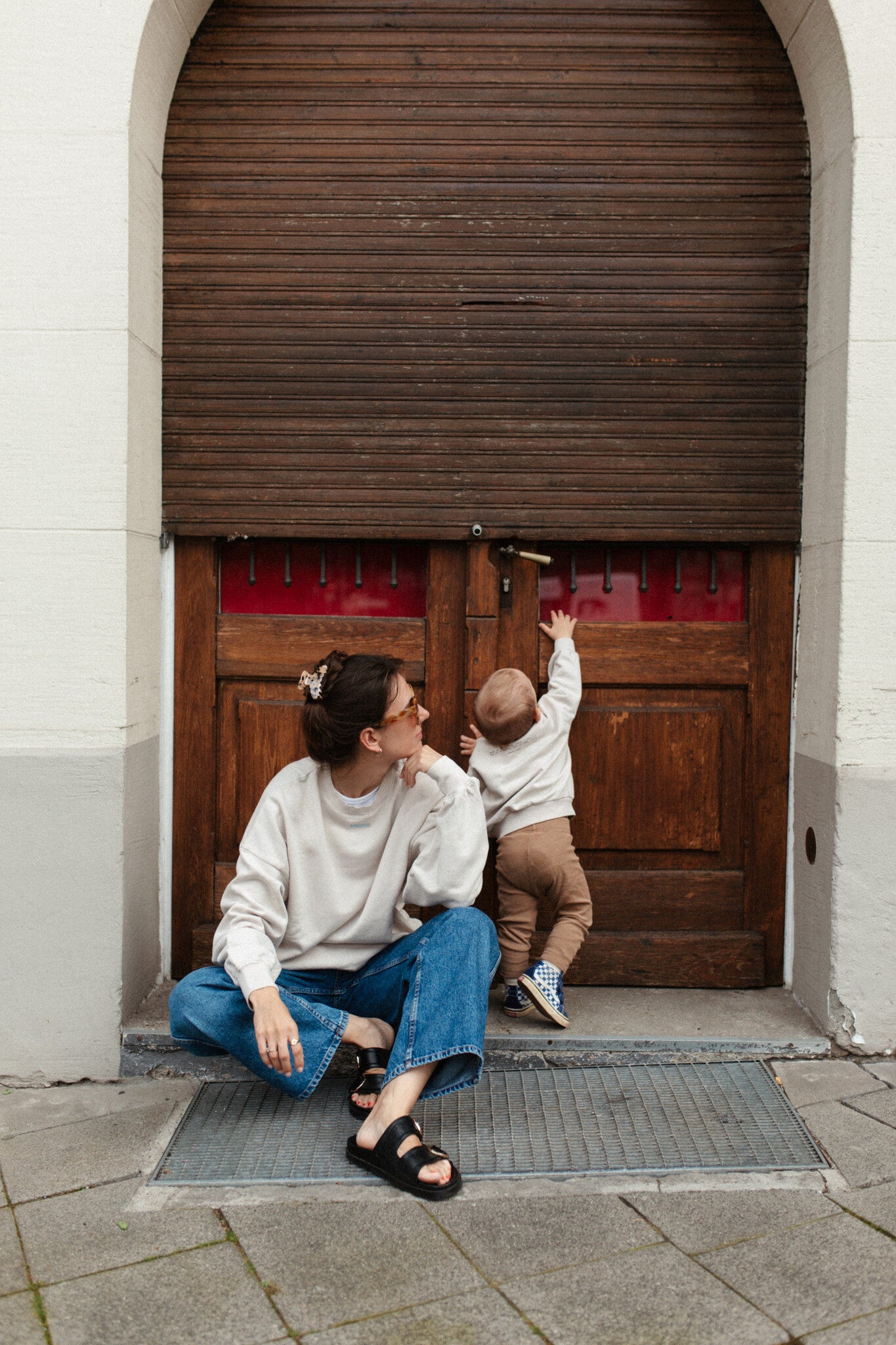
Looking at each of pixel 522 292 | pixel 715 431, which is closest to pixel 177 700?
pixel 522 292

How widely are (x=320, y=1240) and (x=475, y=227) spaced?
3.05 meters

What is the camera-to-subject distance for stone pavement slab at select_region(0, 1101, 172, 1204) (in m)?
2.63

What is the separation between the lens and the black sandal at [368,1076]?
9.53ft

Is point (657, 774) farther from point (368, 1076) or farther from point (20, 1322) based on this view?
point (20, 1322)

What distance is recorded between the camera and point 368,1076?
293 cm

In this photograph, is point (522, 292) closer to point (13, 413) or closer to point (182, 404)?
point (182, 404)

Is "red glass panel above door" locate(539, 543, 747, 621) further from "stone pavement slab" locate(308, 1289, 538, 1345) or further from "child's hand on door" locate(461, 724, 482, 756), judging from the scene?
"stone pavement slab" locate(308, 1289, 538, 1345)

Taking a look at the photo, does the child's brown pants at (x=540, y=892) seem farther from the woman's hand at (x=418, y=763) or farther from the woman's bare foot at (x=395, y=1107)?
the woman's bare foot at (x=395, y=1107)

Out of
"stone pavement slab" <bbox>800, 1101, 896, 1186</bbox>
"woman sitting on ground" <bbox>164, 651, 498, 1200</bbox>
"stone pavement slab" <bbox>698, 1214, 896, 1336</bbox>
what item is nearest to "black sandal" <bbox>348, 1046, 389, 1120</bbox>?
"woman sitting on ground" <bbox>164, 651, 498, 1200</bbox>

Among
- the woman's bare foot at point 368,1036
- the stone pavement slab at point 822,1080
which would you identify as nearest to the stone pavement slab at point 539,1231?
→ the woman's bare foot at point 368,1036

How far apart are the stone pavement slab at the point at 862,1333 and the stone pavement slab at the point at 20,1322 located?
60.3 inches

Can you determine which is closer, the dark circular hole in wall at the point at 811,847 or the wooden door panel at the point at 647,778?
the dark circular hole in wall at the point at 811,847

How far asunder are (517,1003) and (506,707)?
957 mm

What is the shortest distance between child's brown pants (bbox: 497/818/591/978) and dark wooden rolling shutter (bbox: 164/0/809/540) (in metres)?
1.04
